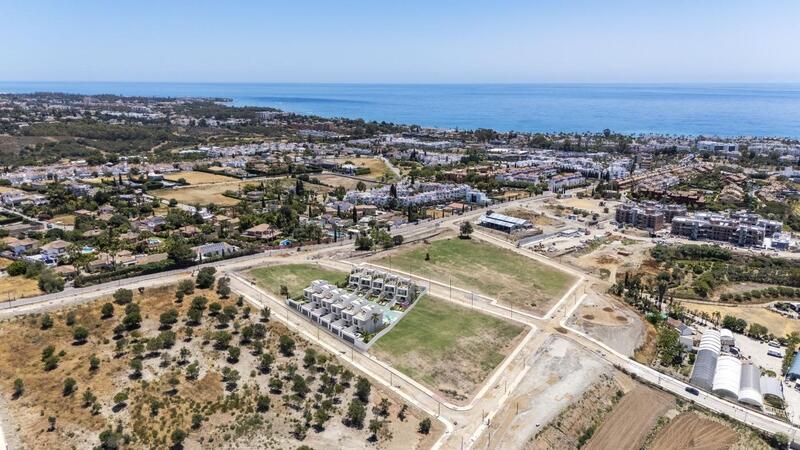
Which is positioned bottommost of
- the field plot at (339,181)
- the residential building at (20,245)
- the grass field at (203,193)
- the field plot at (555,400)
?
the field plot at (555,400)

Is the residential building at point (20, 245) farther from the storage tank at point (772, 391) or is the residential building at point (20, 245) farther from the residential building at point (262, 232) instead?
the storage tank at point (772, 391)

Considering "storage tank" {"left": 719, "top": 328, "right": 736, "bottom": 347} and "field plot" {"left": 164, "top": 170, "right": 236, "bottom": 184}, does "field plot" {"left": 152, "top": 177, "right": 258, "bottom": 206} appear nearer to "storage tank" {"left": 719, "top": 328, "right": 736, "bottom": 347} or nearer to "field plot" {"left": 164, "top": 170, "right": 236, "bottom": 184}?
"field plot" {"left": 164, "top": 170, "right": 236, "bottom": 184}

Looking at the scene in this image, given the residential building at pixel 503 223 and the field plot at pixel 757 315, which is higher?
the residential building at pixel 503 223

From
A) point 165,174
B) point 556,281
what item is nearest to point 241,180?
point 165,174

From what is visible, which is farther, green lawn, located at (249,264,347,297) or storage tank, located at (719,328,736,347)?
green lawn, located at (249,264,347,297)

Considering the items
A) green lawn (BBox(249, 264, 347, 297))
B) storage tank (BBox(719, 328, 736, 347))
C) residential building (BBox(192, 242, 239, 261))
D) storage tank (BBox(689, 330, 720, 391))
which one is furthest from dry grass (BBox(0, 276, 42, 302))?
storage tank (BBox(719, 328, 736, 347))

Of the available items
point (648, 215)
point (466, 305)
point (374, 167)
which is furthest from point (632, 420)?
point (374, 167)

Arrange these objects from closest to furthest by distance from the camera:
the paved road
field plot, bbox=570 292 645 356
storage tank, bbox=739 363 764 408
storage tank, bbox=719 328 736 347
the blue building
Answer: the paved road, storage tank, bbox=739 363 764 408, the blue building, storage tank, bbox=719 328 736 347, field plot, bbox=570 292 645 356

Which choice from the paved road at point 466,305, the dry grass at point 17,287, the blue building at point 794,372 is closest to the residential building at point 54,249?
the dry grass at point 17,287
